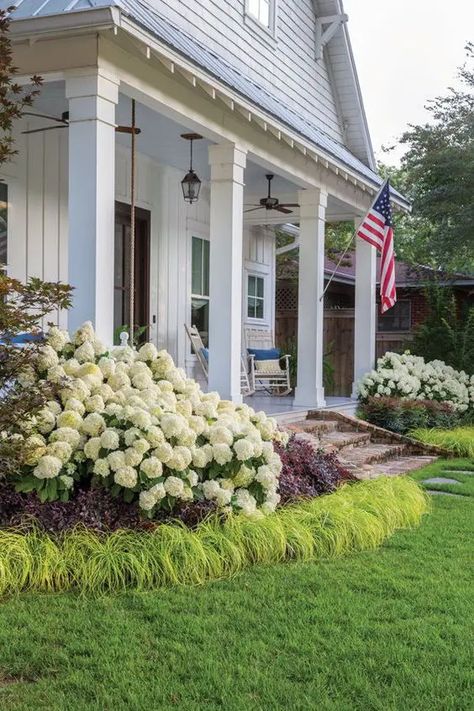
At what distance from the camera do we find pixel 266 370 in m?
11.9

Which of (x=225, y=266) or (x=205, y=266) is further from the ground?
(x=205, y=266)

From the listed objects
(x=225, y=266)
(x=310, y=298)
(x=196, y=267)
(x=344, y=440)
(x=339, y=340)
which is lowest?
(x=344, y=440)

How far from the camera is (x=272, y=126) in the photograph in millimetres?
7609

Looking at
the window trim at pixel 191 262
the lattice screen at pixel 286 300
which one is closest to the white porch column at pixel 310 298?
the window trim at pixel 191 262

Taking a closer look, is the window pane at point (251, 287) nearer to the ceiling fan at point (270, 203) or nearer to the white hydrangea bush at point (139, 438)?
the ceiling fan at point (270, 203)

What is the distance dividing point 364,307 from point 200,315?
2.70 meters

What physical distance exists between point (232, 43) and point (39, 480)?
6.77m

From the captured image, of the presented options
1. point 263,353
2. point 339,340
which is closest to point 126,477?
point 263,353

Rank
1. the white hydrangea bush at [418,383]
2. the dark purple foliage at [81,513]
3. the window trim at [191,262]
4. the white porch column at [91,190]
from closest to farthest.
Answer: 1. the dark purple foliage at [81,513]
2. the white porch column at [91,190]
3. the window trim at [191,262]
4. the white hydrangea bush at [418,383]

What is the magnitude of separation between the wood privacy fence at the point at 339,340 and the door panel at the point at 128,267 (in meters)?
6.92

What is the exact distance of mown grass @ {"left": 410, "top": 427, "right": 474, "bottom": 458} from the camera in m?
8.99

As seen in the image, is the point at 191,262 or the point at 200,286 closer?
the point at 191,262

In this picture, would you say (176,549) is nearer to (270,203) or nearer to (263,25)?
(270,203)

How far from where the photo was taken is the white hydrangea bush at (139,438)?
421 cm
